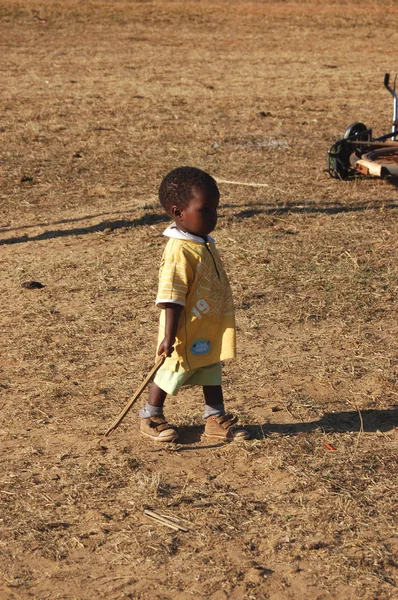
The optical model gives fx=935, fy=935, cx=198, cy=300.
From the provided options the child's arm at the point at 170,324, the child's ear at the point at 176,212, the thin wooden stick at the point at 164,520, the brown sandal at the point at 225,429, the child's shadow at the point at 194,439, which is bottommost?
the child's shadow at the point at 194,439

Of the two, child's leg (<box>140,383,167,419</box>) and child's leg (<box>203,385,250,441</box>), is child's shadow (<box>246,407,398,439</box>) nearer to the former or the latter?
child's leg (<box>203,385,250,441</box>)

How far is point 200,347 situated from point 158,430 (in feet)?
1.52

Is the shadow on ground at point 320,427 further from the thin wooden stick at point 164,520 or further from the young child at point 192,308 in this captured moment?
the thin wooden stick at point 164,520

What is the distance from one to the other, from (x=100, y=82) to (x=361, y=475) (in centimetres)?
1148

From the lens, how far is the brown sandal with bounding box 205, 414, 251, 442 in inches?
172

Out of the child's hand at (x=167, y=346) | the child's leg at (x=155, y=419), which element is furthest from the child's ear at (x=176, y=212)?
the child's leg at (x=155, y=419)

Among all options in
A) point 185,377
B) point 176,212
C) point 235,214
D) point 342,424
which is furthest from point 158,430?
point 235,214

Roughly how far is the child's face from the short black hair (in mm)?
19

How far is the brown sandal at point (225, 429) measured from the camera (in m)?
4.38

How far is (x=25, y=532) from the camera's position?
3.67m

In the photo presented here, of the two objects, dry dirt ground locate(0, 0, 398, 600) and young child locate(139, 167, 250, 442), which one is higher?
young child locate(139, 167, 250, 442)

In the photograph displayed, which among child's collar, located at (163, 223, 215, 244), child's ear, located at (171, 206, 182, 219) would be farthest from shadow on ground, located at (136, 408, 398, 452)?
child's ear, located at (171, 206, 182, 219)

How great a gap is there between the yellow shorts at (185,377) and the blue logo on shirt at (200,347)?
0.11m

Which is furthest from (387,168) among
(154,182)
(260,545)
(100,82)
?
(100,82)
